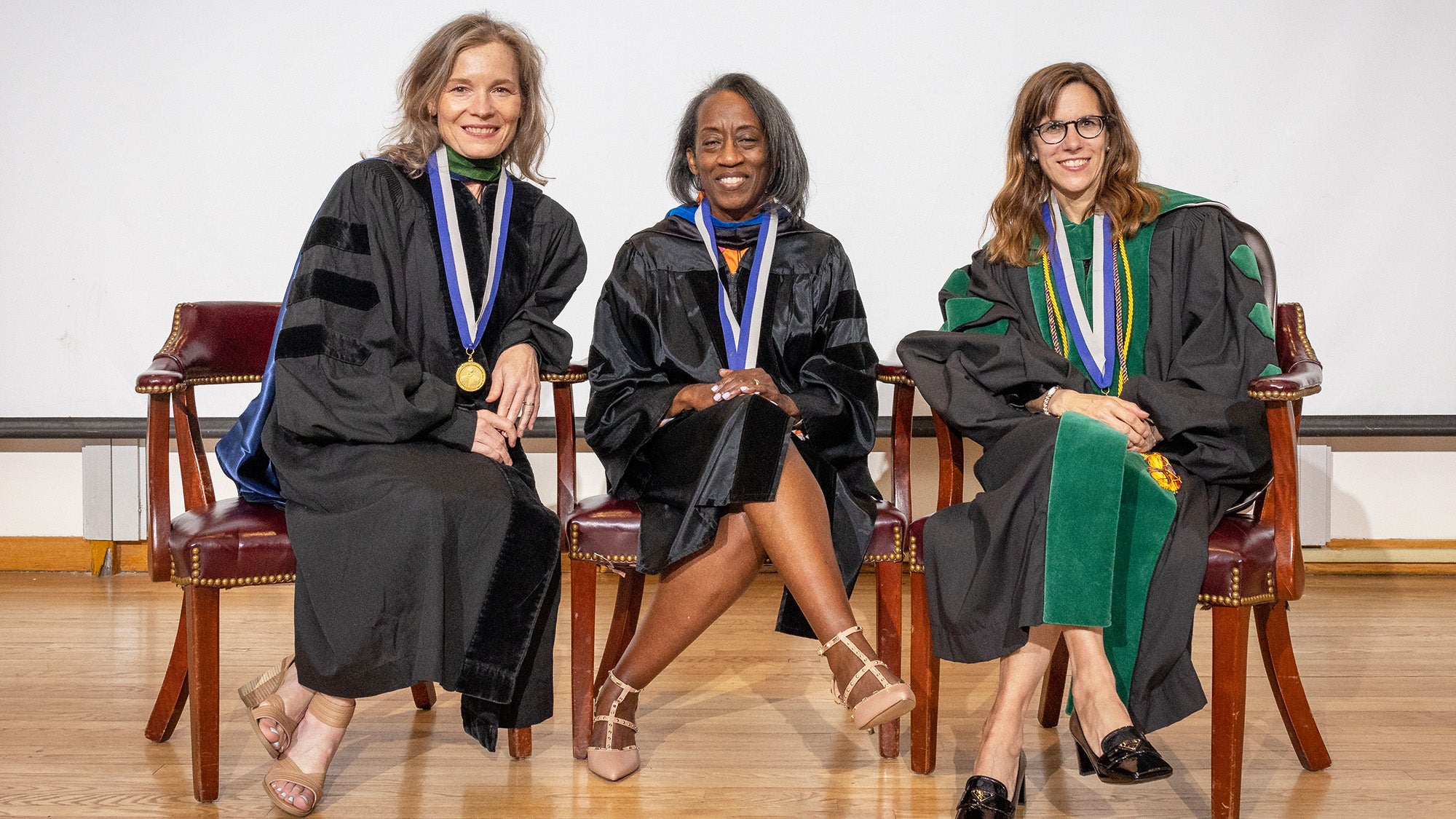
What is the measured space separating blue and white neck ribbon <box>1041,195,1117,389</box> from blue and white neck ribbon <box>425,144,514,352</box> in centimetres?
131

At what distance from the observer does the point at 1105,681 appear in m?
2.35

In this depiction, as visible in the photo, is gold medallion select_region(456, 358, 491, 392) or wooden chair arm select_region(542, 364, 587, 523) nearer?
gold medallion select_region(456, 358, 491, 392)

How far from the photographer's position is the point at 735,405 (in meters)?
2.60

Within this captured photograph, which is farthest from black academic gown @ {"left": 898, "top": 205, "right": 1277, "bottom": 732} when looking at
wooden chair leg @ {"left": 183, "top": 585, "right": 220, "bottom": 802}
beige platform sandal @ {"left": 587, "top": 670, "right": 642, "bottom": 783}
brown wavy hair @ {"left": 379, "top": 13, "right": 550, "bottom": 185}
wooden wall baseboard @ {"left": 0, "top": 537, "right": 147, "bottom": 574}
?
wooden wall baseboard @ {"left": 0, "top": 537, "right": 147, "bottom": 574}

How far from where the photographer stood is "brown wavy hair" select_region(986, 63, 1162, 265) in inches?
114

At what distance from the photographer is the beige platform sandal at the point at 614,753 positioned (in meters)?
2.61

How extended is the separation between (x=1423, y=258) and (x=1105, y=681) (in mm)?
2757

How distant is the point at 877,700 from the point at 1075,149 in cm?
140

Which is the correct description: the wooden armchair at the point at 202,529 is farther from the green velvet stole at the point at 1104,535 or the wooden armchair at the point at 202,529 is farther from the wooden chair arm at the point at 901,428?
the green velvet stole at the point at 1104,535

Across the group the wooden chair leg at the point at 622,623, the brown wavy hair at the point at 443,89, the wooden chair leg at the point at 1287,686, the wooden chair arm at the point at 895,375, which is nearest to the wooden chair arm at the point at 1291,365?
the wooden chair leg at the point at 1287,686

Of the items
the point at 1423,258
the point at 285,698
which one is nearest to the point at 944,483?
the point at 285,698

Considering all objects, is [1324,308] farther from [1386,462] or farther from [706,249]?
[706,249]

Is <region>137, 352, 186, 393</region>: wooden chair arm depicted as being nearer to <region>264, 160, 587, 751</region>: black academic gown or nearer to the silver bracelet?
<region>264, 160, 587, 751</region>: black academic gown

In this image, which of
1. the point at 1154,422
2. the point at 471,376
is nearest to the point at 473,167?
the point at 471,376
